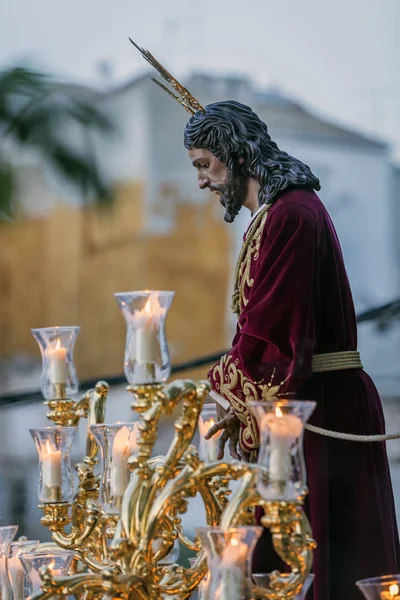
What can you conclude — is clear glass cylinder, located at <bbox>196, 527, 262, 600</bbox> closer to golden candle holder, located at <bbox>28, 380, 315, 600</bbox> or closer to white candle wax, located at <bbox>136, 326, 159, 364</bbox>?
golden candle holder, located at <bbox>28, 380, 315, 600</bbox>

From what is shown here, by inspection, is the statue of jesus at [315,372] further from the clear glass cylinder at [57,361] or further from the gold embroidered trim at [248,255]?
the clear glass cylinder at [57,361]

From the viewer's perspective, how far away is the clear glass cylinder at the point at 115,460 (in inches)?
103

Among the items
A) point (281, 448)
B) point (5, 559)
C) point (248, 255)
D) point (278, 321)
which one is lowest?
point (5, 559)

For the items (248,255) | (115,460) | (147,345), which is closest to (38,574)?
(115,460)

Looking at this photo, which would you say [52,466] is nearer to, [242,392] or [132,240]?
[242,392]

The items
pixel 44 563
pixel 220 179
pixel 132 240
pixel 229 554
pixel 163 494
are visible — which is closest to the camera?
pixel 229 554

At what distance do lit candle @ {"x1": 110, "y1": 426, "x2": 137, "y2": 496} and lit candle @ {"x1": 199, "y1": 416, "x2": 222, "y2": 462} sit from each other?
1.41 ft

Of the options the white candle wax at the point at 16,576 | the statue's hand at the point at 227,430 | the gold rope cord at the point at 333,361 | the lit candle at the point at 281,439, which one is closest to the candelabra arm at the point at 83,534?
the white candle wax at the point at 16,576

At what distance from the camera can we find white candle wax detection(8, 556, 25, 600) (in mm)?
2758

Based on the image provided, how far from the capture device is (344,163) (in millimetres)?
5688

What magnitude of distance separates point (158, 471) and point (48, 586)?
0.92 feet

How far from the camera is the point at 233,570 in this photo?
199cm

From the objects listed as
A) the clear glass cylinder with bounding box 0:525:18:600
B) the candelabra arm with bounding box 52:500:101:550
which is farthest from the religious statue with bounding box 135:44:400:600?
the clear glass cylinder with bounding box 0:525:18:600

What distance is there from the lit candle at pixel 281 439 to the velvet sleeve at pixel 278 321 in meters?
0.82
